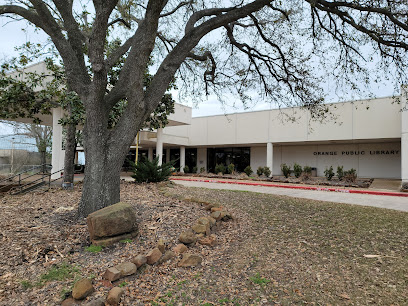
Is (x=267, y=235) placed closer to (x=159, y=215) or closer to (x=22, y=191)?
(x=159, y=215)

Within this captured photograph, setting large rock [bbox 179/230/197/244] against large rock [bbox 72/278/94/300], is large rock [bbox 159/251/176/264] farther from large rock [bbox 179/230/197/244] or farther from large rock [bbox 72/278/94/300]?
large rock [bbox 72/278/94/300]

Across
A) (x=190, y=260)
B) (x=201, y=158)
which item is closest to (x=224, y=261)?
(x=190, y=260)

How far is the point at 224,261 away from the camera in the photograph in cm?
381

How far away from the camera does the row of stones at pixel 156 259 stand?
2.70 metres

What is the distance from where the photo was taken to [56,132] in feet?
46.3

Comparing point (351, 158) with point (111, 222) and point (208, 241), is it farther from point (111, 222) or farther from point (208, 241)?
point (111, 222)

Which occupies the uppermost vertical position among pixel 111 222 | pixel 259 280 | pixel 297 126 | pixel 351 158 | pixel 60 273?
pixel 297 126

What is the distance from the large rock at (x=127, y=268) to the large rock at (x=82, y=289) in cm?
39

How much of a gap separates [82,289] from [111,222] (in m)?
1.17

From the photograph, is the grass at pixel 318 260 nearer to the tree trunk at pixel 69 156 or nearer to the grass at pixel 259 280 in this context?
the grass at pixel 259 280

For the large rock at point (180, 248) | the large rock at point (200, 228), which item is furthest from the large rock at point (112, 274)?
the large rock at point (200, 228)

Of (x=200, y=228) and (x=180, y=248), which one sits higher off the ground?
(x=200, y=228)

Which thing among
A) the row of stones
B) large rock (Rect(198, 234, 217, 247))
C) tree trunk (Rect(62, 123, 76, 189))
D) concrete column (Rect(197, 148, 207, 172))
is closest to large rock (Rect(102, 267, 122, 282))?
the row of stones

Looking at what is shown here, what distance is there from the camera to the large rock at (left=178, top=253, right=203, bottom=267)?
3.58 metres
